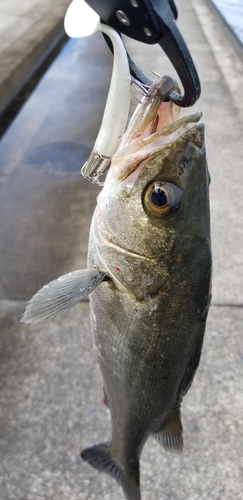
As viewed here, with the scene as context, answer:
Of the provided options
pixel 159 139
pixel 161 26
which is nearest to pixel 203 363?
pixel 159 139

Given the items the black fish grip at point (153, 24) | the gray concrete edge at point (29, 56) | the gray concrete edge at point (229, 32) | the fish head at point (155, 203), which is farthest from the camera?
the gray concrete edge at point (229, 32)

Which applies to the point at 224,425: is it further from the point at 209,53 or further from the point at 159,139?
the point at 209,53

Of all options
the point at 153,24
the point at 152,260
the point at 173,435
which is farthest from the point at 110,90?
the point at 173,435

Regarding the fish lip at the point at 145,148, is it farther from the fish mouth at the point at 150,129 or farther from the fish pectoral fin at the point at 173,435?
the fish pectoral fin at the point at 173,435

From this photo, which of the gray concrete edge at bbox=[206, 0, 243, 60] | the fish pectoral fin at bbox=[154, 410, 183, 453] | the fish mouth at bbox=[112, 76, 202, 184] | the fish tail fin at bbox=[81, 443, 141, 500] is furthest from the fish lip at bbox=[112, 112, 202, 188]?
the gray concrete edge at bbox=[206, 0, 243, 60]

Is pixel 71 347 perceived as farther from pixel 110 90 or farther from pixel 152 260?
pixel 110 90

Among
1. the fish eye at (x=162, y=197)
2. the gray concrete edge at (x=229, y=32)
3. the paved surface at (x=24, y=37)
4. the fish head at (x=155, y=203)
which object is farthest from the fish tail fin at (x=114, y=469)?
the gray concrete edge at (x=229, y=32)
